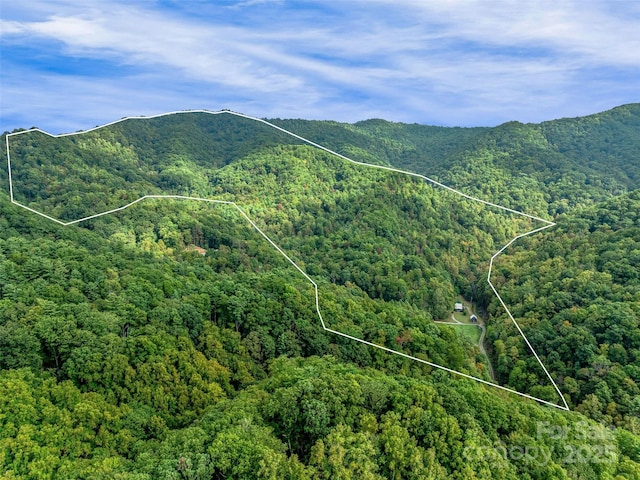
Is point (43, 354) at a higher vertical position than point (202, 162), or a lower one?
lower

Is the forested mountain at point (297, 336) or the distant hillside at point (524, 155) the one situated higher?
the distant hillside at point (524, 155)

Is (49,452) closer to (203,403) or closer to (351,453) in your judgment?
(203,403)

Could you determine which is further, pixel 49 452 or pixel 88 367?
pixel 88 367

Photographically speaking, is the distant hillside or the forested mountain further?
the distant hillside

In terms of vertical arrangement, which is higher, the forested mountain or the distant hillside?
the distant hillside

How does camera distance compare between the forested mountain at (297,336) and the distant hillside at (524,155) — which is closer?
the forested mountain at (297,336)

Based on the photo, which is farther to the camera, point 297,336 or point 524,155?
point 524,155

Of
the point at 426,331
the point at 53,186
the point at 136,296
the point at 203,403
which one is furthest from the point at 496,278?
the point at 53,186

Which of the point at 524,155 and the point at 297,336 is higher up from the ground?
the point at 524,155
